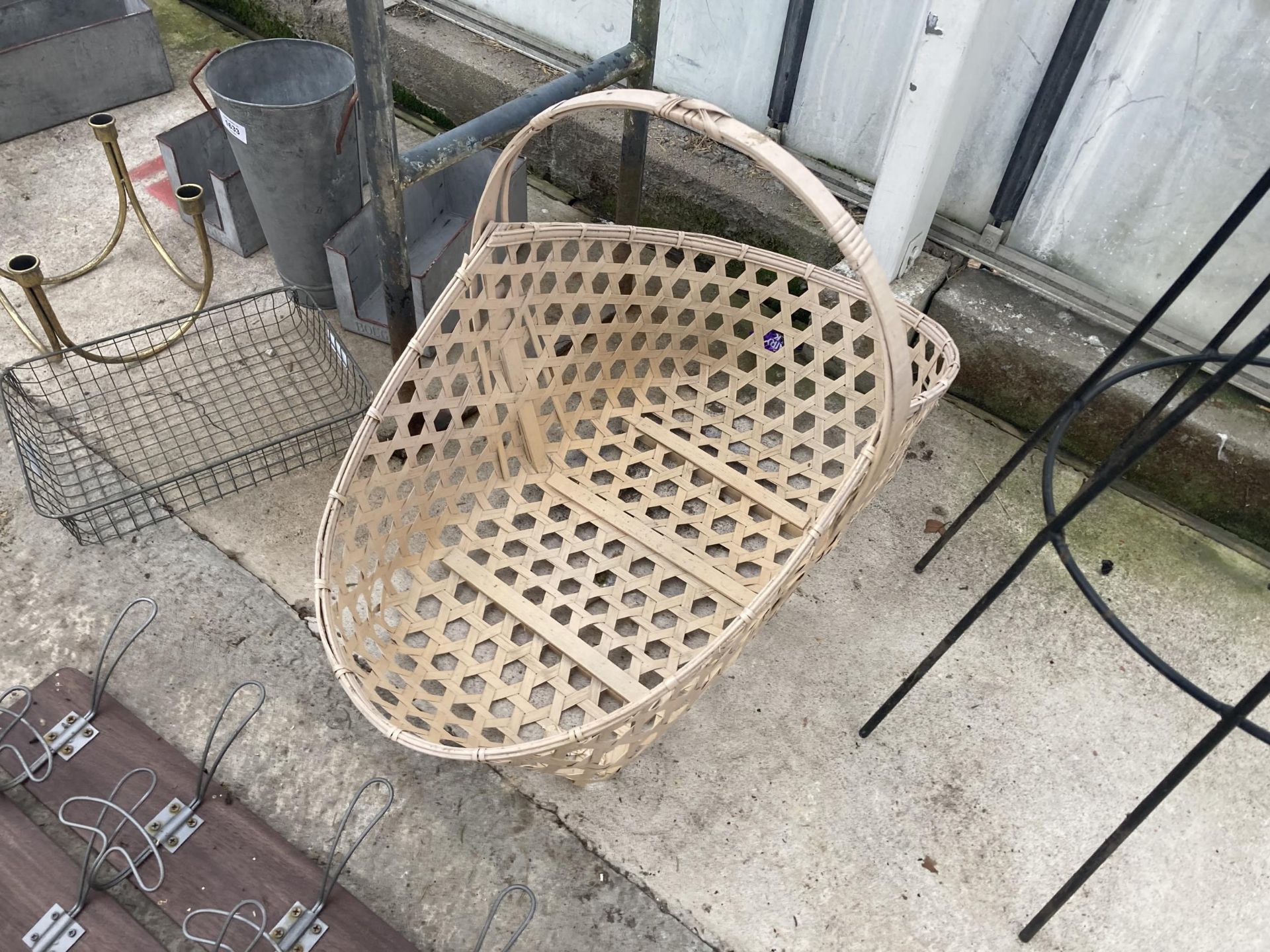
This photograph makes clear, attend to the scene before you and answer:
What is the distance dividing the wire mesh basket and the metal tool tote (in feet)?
0.70

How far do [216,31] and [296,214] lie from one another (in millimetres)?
1566

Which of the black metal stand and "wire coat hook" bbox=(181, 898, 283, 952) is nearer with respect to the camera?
the black metal stand

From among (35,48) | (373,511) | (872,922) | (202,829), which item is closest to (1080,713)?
(872,922)

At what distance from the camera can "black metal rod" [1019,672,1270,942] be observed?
104cm

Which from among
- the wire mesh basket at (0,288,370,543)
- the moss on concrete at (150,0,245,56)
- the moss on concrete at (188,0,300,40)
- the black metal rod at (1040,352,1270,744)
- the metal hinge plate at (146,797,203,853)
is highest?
the black metal rod at (1040,352,1270,744)

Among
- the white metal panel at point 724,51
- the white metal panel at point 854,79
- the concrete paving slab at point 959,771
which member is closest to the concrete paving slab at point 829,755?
the concrete paving slab at point 959,771

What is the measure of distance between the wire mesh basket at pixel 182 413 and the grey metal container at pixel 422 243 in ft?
0.40

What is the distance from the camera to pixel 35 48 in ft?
8.32

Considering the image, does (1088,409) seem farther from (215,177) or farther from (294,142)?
(215,177)

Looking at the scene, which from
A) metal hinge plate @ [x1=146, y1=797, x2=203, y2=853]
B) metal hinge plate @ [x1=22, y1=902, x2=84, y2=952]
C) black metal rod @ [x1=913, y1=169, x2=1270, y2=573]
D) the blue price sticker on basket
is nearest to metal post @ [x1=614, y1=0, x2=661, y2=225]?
the blue price sticker on basket

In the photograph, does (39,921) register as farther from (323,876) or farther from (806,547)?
(806,547)

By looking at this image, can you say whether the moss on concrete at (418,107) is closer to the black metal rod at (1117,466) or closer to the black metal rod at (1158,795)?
the black metal rod at (1117,466)

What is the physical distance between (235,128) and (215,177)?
14.4 inches

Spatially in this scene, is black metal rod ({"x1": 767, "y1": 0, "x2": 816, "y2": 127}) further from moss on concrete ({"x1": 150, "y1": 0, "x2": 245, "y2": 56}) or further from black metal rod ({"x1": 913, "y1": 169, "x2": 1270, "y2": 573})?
moss on concrete ({"x1": 150, "y1": 0, "x2": 245, "y2": 56})
